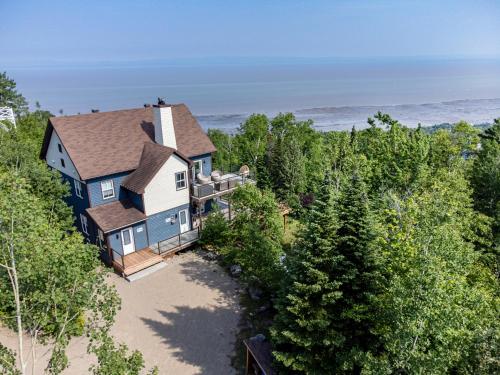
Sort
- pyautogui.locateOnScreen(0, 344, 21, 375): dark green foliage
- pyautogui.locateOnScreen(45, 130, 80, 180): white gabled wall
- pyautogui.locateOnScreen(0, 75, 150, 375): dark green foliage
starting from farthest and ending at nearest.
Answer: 1. pyautogui.locateOnScreen(45, 130, 80, 180): white gabled wall
2. pyautogui.locateOnScreen(0, 75, 150, 375): dark green foliage
3. pyautogui.locateOnScreen(0, 344, 21, 375): dark green foliage

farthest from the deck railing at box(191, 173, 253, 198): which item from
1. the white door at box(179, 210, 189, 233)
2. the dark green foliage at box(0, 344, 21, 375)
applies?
the dark green foliage at box(0, 344, 21, 375)

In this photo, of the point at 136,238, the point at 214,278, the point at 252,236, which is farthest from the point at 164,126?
the point at 214,278

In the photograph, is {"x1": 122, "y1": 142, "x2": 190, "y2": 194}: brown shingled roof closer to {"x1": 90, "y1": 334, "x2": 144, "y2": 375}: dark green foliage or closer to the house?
the house

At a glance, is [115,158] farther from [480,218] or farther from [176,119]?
[480,218]

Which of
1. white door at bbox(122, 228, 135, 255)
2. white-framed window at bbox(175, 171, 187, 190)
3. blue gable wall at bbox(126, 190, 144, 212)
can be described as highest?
white-framed window at bbox(175, 171, 187, 190)

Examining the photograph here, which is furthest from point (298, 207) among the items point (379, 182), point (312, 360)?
point (312, 360)

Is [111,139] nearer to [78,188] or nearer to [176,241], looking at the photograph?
[78,188]

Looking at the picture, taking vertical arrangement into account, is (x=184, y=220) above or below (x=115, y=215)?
below
